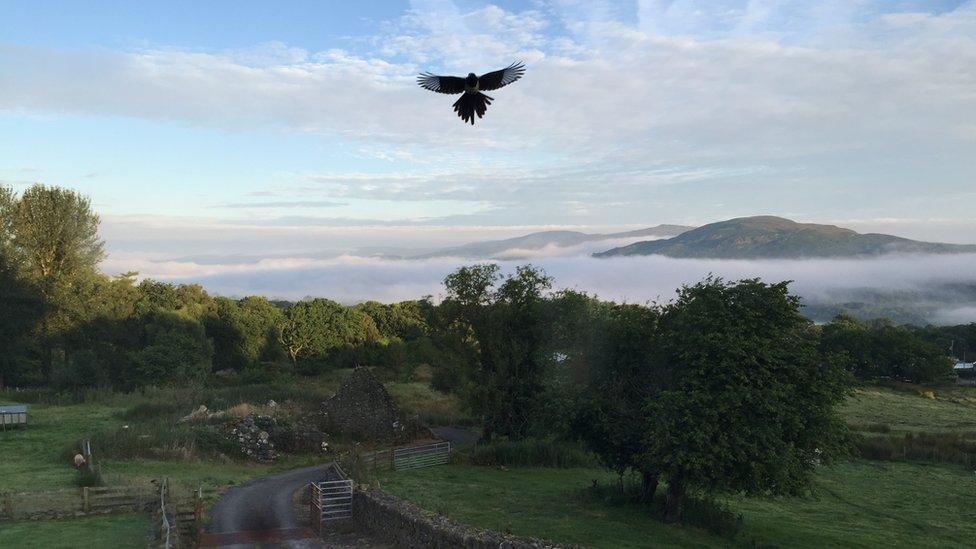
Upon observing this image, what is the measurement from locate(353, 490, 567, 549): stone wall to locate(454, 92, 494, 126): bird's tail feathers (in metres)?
11.4

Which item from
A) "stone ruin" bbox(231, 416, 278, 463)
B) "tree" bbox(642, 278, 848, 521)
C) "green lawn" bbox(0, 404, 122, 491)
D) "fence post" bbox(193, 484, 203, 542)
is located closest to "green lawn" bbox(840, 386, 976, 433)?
"tree" bbox(642, 278, 848, 521)

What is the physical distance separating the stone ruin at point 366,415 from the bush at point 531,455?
6.83m

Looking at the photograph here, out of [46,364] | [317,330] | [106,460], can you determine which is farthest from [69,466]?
[317,330]

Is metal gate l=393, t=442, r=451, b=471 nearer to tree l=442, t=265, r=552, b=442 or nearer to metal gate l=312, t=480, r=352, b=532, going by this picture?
tree l=442, t=265, r=552, b=442

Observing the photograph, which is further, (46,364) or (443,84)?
(46,364)

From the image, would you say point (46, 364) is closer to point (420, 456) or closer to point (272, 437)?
point (272, 437)

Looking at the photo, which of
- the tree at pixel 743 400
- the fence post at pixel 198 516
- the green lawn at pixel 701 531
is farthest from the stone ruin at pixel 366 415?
the tree at pixel 743 400

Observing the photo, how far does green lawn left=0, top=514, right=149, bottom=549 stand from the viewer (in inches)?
845

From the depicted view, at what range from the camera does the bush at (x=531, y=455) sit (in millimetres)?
42188

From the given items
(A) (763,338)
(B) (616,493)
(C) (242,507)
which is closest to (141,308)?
(C) (242,507)

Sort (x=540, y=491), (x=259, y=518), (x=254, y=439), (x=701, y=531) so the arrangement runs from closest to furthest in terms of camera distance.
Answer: (x=259, y=518), (x=701, y=531), (x=540, y=491), (x=254, y=439)

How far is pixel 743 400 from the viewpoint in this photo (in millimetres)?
26062

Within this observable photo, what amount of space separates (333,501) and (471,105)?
18626mm

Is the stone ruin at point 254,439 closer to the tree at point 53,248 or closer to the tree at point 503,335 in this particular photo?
the tree at point 503,335
